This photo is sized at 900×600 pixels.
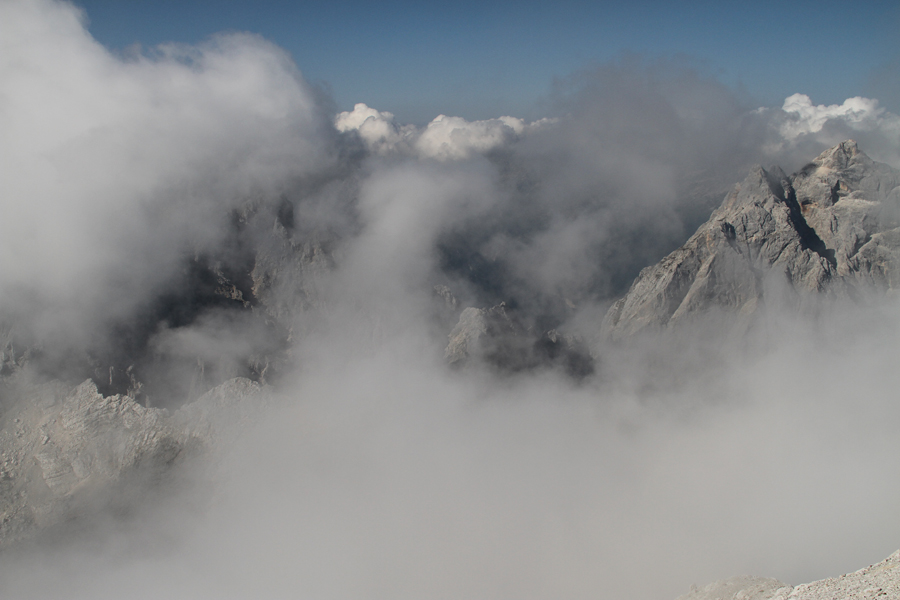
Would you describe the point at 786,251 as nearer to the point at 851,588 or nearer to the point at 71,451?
the point at 851,588

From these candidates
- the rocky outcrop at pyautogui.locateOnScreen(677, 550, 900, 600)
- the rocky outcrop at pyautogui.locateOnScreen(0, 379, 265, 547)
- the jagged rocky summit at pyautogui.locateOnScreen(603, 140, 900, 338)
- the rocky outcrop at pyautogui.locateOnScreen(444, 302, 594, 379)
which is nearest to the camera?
the rocky outcrop at pyautogui.locateOnScreen(677, 550, 900, 600)

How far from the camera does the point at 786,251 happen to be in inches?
2416

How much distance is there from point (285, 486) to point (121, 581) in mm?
18823

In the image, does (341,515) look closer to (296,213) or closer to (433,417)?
(433,417)

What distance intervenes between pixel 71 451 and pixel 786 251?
85.6 metres

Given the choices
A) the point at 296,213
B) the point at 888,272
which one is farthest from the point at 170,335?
the point at 888,272

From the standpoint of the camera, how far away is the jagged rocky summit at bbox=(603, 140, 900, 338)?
61.4 m

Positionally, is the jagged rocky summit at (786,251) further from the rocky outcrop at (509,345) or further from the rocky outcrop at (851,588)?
the rocky outcrop at (851,588)

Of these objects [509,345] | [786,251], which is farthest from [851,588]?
[786,251]

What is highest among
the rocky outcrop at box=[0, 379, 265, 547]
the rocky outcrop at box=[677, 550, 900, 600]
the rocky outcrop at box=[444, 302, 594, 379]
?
the rocky outcrop at box=[444, 302, 594, 379]

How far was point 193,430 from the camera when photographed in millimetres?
54438

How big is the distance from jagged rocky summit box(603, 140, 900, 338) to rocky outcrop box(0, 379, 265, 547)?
6074cm

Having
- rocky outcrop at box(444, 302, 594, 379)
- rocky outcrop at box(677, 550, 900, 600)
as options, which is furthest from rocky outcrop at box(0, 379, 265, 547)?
rocky outcrop at box(677, 550, 900, 600)

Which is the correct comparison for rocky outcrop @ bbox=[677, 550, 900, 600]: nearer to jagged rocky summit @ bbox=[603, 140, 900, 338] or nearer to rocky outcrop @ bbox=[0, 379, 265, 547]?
jagged rocky summit @ bbox=[603, 140, 900, 338]
